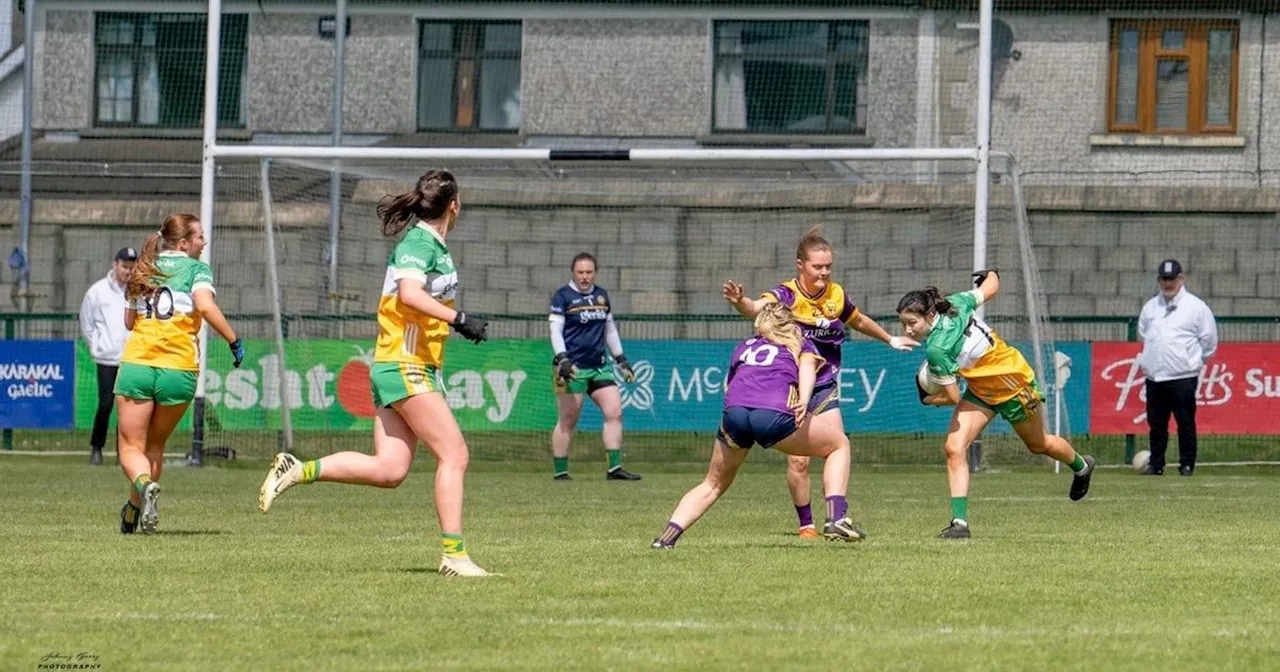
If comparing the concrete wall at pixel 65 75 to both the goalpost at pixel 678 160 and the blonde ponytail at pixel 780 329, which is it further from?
the blonde ponytail at pixel 780 329

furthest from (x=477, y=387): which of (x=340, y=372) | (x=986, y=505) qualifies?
(x=986, y=505)

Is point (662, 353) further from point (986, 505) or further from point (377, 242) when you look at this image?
point (986, 505)

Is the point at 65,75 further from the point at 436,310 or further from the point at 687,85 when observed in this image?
the point at 436,310

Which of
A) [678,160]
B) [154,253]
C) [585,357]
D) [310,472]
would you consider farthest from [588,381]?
[310,472]

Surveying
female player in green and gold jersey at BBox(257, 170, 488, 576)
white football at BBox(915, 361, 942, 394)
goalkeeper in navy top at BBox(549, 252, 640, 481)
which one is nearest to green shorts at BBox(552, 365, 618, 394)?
goalkeeper in navy top at BBox(549, 252, 640, 481)

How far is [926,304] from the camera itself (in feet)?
40.5

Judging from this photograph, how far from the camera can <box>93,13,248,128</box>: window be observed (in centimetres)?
3331

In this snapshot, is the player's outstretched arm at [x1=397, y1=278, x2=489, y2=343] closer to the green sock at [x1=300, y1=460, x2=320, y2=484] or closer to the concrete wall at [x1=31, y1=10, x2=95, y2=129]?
the green sock at [x1=300, y1=460, x2=320, y2=484]

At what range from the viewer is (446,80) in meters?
33.6

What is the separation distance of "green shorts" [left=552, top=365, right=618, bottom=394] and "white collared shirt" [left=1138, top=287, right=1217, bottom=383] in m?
5.13

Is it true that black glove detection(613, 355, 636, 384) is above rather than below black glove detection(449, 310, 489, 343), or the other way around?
below

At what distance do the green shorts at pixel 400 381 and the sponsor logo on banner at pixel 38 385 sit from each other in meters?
Answer: 14.6

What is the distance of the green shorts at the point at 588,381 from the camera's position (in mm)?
19766

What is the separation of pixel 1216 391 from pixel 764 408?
12.5 meters
